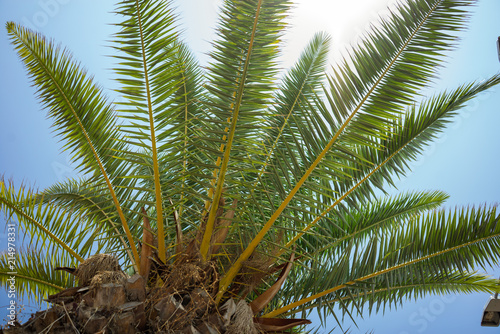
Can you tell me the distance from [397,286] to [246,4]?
2.46 meters

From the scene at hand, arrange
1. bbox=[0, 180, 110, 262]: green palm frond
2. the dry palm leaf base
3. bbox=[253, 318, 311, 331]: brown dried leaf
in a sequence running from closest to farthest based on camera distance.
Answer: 1. the dry palm leaf base
2. bbox=[253, 318, 311, 331]: brown dried leaf
3. bbox=[0, 180, 110, 262]: green palm frond

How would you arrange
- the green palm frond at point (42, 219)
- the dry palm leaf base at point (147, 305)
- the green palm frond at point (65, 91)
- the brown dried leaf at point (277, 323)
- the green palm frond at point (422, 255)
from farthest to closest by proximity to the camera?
the green palm frond at point (42, 219) → the green palm frond at point (65, 91) → the green palm frond at point (422, 255) → the brown dried leaf at point (277, 323) → the dry palm leaf base at point (147, 305)

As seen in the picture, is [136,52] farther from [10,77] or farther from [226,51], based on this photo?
[10,77]

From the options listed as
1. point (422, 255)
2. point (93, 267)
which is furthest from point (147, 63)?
point (422, 255)

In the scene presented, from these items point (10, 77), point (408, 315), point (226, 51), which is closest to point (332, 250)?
point (226, 51)

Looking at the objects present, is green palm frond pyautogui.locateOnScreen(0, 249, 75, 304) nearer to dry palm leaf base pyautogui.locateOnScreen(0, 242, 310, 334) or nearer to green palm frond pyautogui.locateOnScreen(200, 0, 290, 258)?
dry palm leaf base pyautogui.locateOnScreen(0, 242, 310, 334)

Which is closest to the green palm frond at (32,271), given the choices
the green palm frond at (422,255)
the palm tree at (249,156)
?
the palm tree at (249,156)

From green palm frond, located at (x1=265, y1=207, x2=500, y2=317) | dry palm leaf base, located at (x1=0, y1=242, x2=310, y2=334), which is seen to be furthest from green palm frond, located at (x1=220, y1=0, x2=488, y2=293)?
green palm frond, located at (x1=265, y1=207, x2=500, y2=317)

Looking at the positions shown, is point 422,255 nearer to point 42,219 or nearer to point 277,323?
point 277,323

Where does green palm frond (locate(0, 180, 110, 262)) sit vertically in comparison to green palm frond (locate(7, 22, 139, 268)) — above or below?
below

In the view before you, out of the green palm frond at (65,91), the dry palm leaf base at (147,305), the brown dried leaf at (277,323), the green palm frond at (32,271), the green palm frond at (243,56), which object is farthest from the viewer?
the green palm frond at (32,271)

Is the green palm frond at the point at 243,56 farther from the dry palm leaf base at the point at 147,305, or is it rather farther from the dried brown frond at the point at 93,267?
the dried brown frond at the point at 93,267

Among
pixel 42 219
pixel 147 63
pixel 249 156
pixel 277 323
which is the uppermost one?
pixel 147 63

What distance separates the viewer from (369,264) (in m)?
3.46
